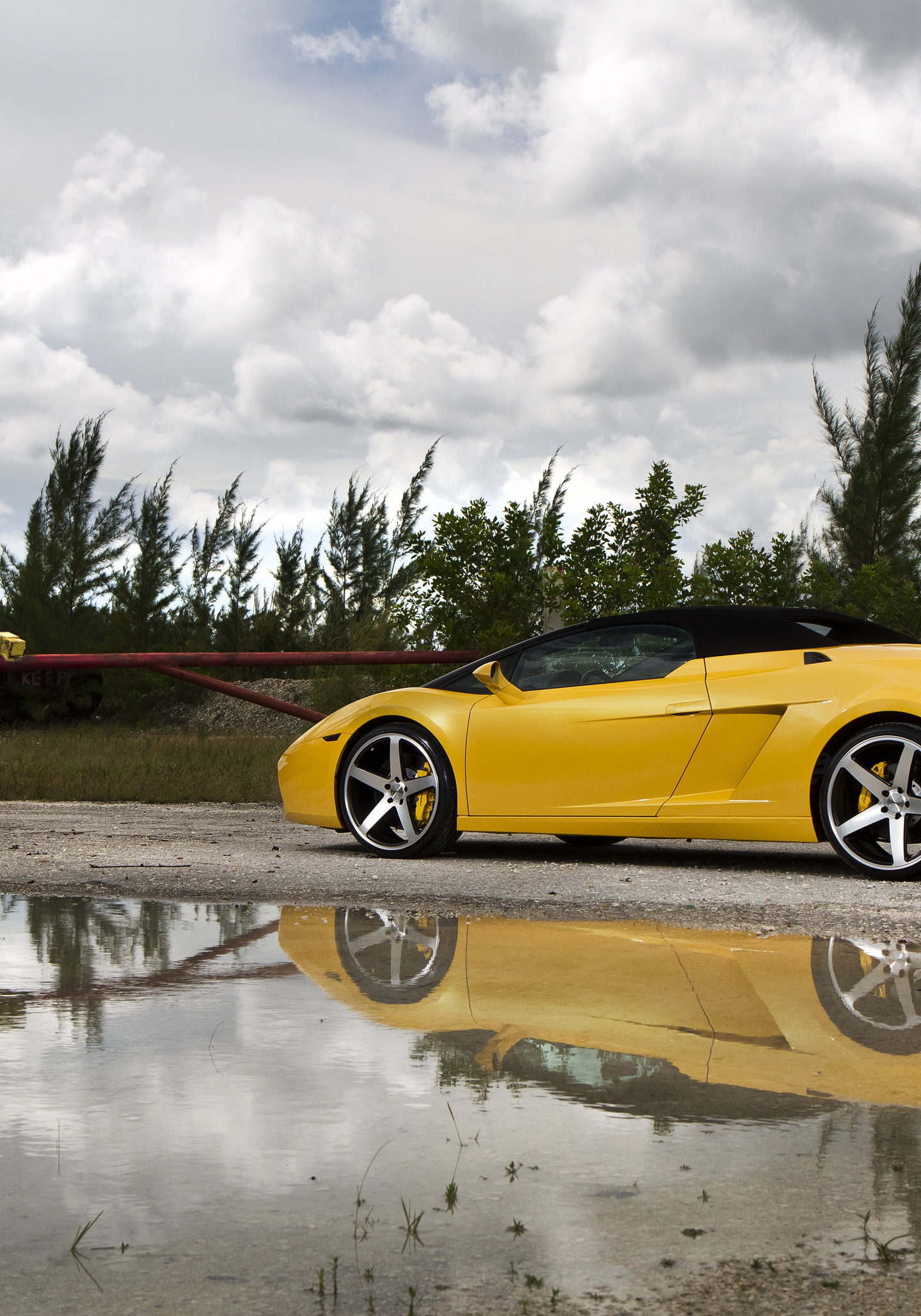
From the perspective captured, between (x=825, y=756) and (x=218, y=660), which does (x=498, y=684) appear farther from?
(x=218, y=660)

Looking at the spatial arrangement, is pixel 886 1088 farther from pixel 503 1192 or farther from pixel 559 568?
pixel 559 568

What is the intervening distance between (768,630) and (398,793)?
2.06 m

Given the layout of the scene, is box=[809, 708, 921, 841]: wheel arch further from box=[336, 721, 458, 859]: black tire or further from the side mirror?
box=[336, 721, 458, 859]: black tire

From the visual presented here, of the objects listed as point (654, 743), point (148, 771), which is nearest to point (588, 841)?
point (654, 743)

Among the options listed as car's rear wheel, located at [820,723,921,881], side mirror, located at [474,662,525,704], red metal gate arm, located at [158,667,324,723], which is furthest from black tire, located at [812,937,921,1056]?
red metal gate arm, located at [158,667,324,723]

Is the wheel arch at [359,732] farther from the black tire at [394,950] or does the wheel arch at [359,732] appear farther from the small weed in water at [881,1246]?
the small weed in water at [881,1246]

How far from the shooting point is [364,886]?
561 centimetres

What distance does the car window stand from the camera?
656 centimetres

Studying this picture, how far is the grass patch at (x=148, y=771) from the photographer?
987 cm


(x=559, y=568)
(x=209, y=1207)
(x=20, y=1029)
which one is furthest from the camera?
(x=559, y=568)

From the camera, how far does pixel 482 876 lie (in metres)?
6.02

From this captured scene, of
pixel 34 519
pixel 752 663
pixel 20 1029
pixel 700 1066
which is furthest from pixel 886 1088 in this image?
pixel 34 519

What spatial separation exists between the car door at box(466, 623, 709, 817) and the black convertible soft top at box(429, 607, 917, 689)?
0.08 metres

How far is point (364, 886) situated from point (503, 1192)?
350 centimetres
